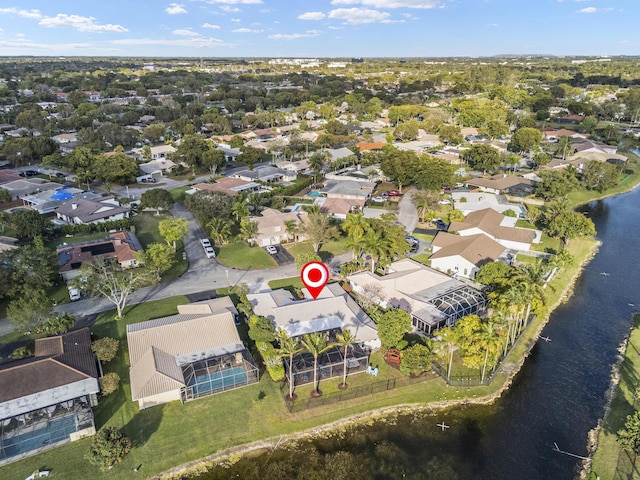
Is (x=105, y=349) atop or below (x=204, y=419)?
atop

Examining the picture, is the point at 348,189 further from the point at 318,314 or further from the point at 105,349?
the point at 105,349

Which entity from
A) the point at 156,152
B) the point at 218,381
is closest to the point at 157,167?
the point at 156,152

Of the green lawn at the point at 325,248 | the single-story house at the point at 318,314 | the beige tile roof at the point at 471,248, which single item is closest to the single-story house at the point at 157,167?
the green lawn at the point at 325,248

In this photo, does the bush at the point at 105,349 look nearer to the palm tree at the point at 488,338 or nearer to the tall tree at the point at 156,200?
the palm tree at the point at 488,338

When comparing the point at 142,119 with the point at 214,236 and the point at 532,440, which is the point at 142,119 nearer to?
the point at 214,236

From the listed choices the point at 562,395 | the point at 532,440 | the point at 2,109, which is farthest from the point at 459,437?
the point at 2,109

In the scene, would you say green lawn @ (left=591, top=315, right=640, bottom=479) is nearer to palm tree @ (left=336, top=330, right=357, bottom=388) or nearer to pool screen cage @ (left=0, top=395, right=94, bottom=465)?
palm tree @ (left=336, top=330, right=357, bottom=388)
